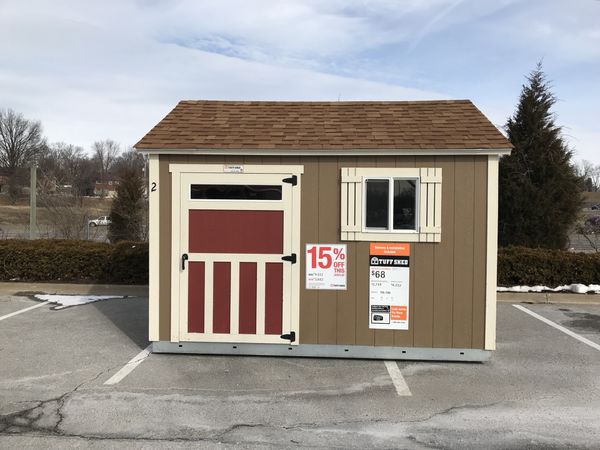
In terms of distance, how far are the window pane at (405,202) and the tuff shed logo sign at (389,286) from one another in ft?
0.90

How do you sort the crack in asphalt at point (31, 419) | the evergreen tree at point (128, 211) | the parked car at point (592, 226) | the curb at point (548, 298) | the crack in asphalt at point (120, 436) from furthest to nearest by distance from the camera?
the parked car at point (592, 226), the evergreen tree at point (128, 211), the curb at point (548, 298), the crack in asphalt at point (31, 419), the crack in asphalt at point (120, 436)

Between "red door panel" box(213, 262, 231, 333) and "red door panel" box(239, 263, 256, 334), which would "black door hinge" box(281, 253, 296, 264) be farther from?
"red door panel" box(213, 262, 231, 333)

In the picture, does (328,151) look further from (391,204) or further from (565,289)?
(565,289)

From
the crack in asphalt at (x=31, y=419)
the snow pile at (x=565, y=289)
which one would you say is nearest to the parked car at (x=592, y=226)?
the snow pile at (x=565, y=289)

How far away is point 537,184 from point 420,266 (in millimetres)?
7719

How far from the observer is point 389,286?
5.75 metres

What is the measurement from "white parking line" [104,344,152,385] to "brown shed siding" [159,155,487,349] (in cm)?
186

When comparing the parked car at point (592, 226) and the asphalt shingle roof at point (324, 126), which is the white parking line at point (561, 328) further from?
the parked car at point (592, 226)

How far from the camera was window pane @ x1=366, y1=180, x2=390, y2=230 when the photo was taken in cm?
576

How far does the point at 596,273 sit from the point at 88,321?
29.8 ft

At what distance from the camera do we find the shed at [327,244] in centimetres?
570

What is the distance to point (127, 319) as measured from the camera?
7.82 metres

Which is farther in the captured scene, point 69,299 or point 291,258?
point 69,299

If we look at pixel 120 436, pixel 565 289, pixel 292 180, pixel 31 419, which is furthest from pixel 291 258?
pixel 565 289
